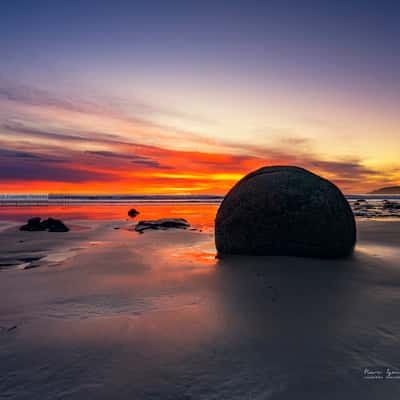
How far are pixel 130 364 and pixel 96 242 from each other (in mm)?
5328

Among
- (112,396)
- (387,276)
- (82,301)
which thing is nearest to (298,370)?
(112,396)

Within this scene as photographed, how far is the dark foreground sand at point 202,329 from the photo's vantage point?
5.05ft

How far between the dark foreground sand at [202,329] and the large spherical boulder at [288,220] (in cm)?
30

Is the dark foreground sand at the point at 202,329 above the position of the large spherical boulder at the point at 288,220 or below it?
below

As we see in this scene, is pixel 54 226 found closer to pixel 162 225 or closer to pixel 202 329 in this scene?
pixel 162 225

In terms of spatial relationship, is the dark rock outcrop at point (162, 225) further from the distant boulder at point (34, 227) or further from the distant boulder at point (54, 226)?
the distant boulder at point (34, 227)

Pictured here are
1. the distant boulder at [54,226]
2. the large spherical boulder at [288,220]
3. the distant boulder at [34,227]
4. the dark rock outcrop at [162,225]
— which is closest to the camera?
the large spherical boulder at [288,220]

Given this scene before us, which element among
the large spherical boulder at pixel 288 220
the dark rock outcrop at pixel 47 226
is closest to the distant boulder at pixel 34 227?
the dark rock outcrop at pixel 47 226

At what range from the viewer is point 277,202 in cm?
442

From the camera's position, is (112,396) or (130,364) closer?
(112,396)

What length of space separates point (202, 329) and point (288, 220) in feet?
8.33

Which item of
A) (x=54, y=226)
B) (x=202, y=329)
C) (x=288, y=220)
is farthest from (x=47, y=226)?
(x=202, y=329)

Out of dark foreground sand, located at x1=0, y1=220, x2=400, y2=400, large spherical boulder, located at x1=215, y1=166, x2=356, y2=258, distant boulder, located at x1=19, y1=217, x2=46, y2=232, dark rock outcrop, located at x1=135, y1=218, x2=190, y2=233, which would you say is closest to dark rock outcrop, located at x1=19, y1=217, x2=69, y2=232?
distant boulder, located at x1=19, y1=217, x2=46, y2=232

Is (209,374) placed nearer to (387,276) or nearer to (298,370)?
(298,370)
